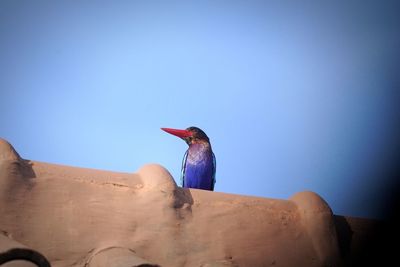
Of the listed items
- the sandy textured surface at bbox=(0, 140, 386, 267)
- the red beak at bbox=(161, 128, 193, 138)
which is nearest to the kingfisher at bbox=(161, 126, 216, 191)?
the red beak at bbox=(161, 128, 193, 138)

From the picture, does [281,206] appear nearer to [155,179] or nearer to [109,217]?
[155,179]

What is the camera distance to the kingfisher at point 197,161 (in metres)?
5.00

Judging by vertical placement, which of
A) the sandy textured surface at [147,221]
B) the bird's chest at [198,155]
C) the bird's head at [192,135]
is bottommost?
the sandy textured surface at [147,221]

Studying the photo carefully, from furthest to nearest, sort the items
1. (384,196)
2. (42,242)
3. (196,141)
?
(196,141) < (384,196) < (42,242)

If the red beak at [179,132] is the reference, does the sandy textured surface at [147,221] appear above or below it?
below

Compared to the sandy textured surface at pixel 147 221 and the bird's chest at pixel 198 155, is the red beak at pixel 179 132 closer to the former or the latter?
Answer: the bird's chest at pixel 198 155

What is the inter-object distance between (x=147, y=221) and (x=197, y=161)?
2528 millimetres

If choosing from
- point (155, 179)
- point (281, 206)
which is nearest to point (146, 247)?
point (155, 179)

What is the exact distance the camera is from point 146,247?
2504 mm

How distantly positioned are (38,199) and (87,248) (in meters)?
0.43

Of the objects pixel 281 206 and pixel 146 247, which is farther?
pixel 281 206

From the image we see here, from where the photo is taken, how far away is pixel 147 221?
8.67 feet

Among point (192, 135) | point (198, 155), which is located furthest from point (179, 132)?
point (198, 155)

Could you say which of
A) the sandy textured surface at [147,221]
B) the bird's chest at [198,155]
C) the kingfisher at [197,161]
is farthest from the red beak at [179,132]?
the sandy textured surface at [147,221]
